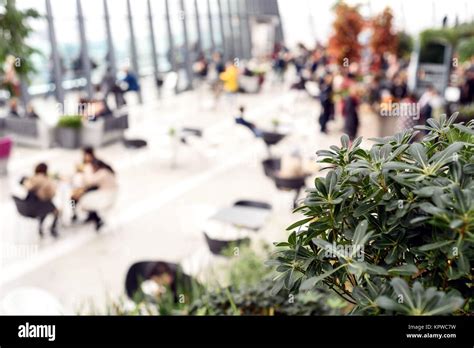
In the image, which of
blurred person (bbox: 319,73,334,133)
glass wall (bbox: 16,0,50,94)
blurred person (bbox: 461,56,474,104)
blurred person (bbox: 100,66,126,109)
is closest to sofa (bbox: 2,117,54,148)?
glass wall (bbox: 16,0,50,94)

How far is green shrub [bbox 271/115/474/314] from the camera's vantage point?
1313 millimetres

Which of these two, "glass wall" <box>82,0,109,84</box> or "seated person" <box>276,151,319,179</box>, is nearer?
"glass wall" <box>82,0,109,84</box>

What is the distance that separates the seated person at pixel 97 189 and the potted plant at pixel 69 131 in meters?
2.27

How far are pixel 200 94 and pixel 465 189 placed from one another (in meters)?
7.66

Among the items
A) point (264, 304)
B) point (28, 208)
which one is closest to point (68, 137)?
point (28, 208)

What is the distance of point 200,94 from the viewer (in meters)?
8.81

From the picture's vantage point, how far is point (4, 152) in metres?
7.07

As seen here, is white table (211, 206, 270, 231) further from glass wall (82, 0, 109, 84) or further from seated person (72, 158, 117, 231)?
glass wall (82, 0, 109, 84)

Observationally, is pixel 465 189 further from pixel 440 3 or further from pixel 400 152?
pixel 440 3

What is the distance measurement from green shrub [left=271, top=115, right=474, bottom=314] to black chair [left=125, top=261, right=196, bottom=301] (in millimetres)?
2177

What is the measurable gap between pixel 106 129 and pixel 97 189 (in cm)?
192

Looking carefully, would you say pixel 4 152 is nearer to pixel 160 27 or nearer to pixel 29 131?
pixel 29 131
